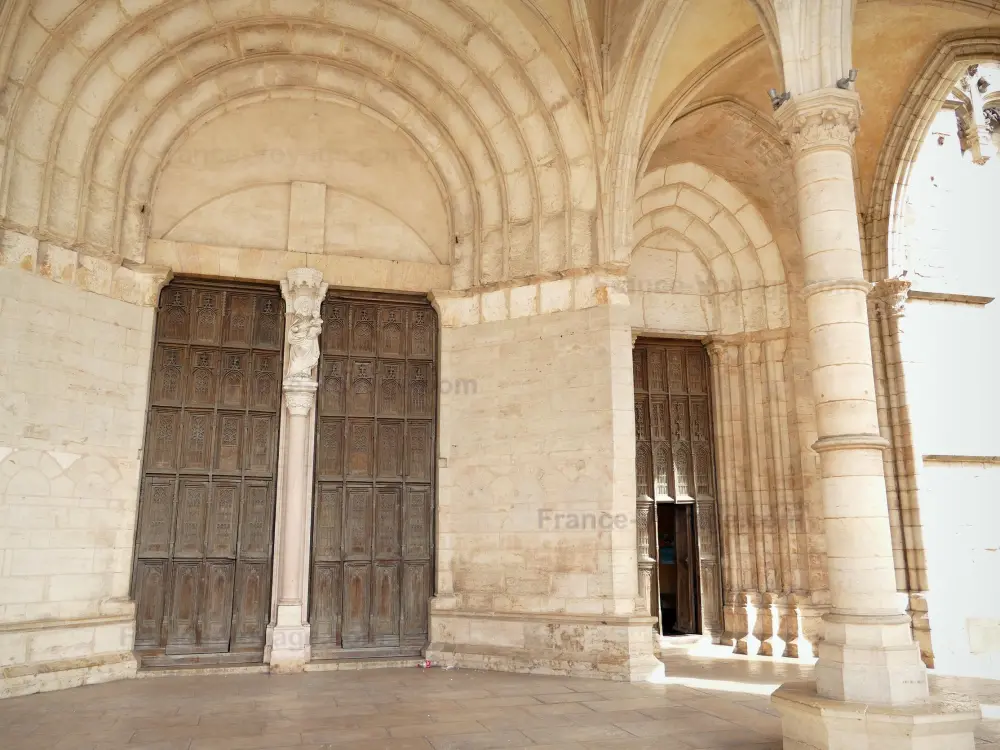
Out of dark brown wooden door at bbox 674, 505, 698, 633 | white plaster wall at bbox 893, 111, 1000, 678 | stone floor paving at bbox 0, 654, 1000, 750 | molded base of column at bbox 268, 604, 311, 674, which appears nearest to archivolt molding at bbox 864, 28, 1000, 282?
white plaster wall at bbox 893, 111, 1000, 678

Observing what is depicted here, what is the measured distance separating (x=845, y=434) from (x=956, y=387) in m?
5.82

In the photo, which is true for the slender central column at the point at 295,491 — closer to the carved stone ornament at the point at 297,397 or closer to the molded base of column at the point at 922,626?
the carved stone ornament at the point at 297,397

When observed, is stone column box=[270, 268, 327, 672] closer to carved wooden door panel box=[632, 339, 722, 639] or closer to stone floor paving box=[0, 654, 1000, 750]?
stone floor paving box=[0, 654, 1000, 750]

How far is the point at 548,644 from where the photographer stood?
7824 mm

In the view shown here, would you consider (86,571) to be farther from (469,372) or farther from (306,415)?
(469,372)

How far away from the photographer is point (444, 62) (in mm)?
9031

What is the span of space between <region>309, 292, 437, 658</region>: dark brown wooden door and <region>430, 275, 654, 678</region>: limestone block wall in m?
0.39

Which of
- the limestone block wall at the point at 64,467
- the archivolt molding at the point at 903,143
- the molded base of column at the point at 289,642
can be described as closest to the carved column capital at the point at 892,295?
the archivolt molding at the point at 903,143

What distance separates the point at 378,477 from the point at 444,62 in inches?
193

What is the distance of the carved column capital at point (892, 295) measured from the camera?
9758mm

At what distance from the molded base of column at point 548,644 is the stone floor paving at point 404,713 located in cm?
22

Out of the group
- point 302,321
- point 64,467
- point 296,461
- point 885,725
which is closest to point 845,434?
point 885,725

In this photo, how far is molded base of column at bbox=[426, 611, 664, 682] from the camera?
7430 millimetres

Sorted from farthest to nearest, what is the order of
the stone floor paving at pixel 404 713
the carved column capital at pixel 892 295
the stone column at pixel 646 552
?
1. the stone column at pixel 646 552
2. the carved column capital at pixel 892 295
3. the stone floor paving at pixel 404 713
